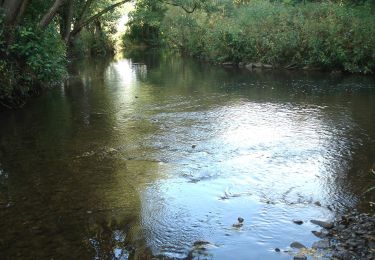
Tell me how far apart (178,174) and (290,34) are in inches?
654

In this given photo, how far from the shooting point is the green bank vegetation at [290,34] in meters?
19.7

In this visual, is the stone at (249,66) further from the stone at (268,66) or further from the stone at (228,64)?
the stone at (228,64)

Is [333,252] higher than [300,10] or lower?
lower

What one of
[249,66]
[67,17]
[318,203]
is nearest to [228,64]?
[249,66]

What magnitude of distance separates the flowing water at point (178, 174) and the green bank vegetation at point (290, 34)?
6366mm

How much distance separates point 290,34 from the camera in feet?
72.4

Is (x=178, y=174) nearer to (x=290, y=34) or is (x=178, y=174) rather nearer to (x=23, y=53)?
(x=23, y=53)

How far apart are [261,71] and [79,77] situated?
9011mm

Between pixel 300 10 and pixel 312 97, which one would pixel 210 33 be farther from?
pixel 312 97

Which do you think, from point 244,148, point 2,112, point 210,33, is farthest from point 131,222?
point 210,33

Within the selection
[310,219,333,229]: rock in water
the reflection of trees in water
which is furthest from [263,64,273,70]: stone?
[310,219,333,229]: rock in water

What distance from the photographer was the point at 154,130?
10188mm

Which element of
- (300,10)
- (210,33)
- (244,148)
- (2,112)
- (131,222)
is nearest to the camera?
(131,222)

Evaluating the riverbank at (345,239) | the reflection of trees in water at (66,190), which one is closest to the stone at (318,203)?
A: the riverbank at (345,239)
